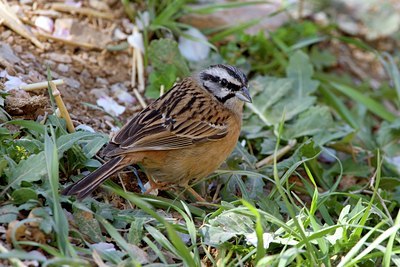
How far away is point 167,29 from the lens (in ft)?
19.2

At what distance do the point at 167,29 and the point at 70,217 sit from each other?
254cm

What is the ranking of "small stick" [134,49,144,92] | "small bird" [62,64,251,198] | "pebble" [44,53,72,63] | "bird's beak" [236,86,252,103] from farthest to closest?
1. "small stick" [134,49,144,92]
2. "pebble" [44,53,72,63]
3. "bird's beak" [236,86,252,103]
4. "small bird" [62,64,251,198]

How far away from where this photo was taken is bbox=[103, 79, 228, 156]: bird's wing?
4.28 m

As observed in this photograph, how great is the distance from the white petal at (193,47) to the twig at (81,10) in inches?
26.3

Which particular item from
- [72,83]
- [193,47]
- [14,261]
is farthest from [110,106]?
[14,261]

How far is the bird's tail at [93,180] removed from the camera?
378 centimetres

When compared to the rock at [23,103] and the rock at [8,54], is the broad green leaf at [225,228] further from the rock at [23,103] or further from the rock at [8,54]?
the rock at [8,54]

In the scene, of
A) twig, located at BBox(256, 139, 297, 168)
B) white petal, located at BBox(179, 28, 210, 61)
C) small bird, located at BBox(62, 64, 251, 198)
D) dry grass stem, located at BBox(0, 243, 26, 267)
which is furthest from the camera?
white petal, located at BBox(179, 28, 210, 61)

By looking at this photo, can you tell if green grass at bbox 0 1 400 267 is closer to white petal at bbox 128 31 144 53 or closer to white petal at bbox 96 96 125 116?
white petal at bbox 128 31 144 53

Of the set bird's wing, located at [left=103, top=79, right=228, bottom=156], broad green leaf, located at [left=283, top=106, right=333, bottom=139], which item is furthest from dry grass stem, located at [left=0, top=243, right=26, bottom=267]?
broad green leaf, located at [left=283, top=106, right=333, bottom=139]

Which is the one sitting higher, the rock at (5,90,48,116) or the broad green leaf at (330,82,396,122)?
the rock at (5,90,48,116)

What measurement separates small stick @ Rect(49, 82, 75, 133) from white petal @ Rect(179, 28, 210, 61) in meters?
1.81

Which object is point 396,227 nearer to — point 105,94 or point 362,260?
point 362,260

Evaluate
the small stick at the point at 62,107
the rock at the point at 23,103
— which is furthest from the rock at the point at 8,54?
the small stick at the point at 62,107
